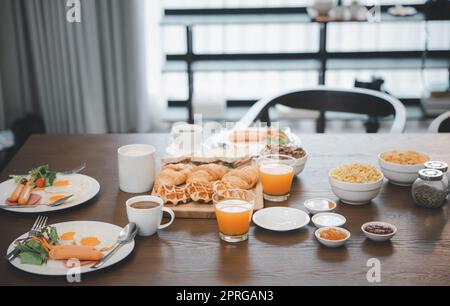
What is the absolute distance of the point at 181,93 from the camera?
4.86 m

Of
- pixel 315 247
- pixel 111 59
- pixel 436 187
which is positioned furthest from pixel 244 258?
pixel 111 59

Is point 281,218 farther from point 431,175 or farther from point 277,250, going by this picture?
point 431,175

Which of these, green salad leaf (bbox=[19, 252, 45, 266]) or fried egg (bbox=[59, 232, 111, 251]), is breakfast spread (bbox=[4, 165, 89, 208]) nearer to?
fried egg (bbox=[59, 232, 111, 251])

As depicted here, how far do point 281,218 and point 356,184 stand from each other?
0.22m

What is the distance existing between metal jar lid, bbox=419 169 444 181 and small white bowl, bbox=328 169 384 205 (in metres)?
0.11

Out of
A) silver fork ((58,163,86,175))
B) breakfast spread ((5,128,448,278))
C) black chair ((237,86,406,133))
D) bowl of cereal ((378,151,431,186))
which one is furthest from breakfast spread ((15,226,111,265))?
black chair ((237,86,406,133))

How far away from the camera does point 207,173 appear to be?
6.02ft

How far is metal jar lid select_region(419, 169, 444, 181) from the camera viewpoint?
1.65m

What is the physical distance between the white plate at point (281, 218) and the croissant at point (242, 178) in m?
0.13

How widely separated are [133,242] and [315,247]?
0.42 meters

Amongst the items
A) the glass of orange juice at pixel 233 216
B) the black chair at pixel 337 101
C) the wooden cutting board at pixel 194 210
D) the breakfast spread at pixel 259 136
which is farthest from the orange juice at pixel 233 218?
the black chair at pixel 337 101

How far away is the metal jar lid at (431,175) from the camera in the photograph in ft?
5.43

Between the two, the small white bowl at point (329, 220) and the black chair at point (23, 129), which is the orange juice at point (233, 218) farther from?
the black chair at point (23, 129)
